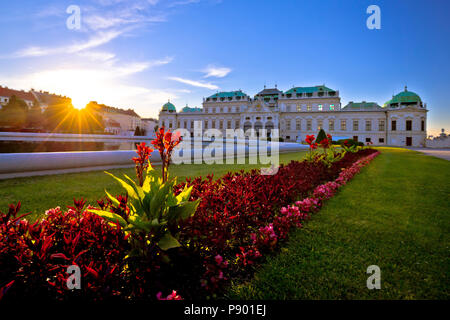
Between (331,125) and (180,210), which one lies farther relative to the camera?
(331,125)

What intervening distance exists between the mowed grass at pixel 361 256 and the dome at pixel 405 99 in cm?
5697

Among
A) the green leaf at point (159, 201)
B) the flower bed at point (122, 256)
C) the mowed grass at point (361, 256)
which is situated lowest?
the mowed grass at point (361, 256)

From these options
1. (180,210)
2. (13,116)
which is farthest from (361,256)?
(13,116)

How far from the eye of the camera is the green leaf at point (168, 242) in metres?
1.61

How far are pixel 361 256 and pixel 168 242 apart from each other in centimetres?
213

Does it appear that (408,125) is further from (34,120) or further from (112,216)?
(34,120)

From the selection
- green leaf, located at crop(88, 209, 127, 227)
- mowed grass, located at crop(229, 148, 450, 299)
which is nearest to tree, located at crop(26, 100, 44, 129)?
green leaf, located at crop(88, 209, 127, 227)

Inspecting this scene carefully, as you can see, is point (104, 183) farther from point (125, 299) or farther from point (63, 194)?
point (125, 299)

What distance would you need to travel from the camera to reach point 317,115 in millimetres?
51250

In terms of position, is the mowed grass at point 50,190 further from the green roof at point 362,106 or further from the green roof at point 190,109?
the green roof at point 190,109

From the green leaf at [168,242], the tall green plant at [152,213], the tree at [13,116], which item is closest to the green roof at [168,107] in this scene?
the tree at [13,116]

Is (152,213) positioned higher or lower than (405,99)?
lower

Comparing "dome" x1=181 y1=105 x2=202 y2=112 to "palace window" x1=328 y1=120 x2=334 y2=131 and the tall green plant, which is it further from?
the tall green plant
